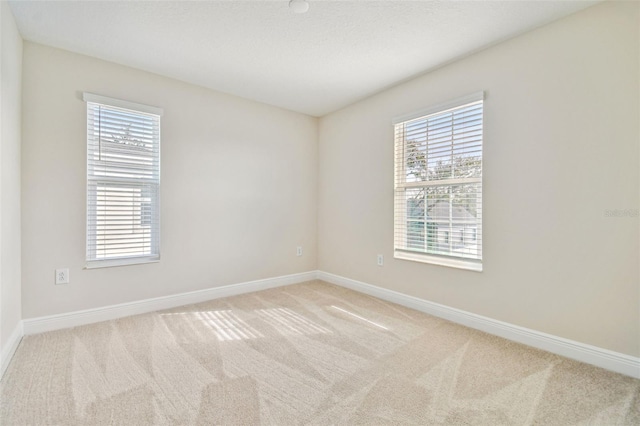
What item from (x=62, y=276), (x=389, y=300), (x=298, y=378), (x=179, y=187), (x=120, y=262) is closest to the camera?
(x=298, y=378)

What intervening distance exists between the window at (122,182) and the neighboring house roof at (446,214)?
2808 millimetres

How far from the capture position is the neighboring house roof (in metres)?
2.68

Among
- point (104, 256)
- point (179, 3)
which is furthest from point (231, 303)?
point (179, 3)

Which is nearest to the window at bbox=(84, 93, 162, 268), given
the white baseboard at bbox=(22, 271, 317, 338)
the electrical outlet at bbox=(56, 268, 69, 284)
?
the electrical outlet at bbox=(56, 268, 69, 284)

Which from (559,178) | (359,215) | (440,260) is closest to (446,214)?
(440,260)

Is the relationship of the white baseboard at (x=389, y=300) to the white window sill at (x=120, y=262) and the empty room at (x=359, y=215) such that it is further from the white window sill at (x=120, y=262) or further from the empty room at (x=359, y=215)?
the white window sill at (x=120, y=262)

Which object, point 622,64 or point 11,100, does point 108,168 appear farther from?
point 622,64

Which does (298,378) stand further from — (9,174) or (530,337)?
(9,174)

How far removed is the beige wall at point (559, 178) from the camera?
6.15 ft

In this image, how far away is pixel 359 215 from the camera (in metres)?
3.76

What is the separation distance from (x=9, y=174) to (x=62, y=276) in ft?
3.13

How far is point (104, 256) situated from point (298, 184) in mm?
2372

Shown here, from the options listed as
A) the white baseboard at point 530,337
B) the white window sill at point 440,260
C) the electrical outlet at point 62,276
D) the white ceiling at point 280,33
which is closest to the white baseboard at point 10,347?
the electrical outlet at point 62,276

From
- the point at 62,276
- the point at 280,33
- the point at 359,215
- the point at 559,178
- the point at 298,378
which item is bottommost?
the point at 298,378
